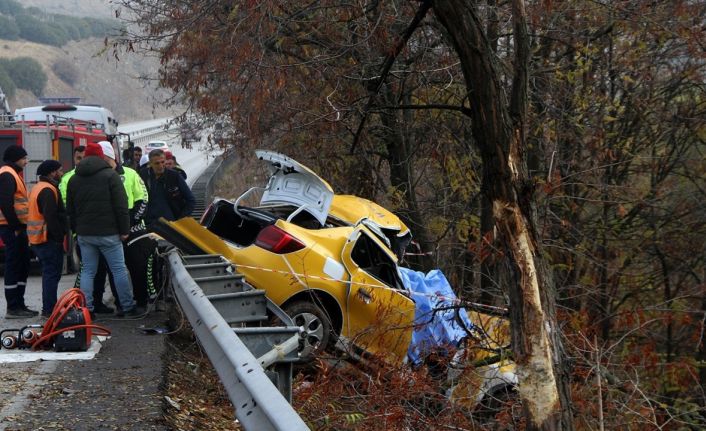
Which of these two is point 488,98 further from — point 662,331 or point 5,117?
point 5,117

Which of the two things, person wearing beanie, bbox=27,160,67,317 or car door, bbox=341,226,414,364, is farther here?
person wearing beanie, bbox=27,160,67,317

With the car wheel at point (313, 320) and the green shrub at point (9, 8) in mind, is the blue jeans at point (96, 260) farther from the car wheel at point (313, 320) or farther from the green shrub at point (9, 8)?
the green shrub at point (9, 8)

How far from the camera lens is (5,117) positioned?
1722cm

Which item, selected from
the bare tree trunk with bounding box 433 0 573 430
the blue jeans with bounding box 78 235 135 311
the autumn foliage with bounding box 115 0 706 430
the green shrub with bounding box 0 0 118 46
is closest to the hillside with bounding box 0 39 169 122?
the green shrub with bounding box 0 0 118 46

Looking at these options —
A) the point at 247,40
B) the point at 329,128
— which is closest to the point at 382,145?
the point at 329,128

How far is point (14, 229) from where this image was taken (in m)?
10.4

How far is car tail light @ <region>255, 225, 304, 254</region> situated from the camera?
28.1ft

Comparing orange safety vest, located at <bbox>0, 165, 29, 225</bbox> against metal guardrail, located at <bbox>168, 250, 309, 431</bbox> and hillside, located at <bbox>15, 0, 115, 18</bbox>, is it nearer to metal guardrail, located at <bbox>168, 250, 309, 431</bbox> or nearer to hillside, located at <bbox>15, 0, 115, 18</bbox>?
metal guardrail, located at <bbox>168, 250, 309, 431</bbox>

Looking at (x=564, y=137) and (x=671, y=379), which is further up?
(x=564, y=137)

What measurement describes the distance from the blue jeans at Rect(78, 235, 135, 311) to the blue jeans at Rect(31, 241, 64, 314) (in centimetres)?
48

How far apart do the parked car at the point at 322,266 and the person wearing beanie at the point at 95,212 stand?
634 mm

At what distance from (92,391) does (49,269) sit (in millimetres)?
3532

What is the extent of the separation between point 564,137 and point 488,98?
8.67 metres

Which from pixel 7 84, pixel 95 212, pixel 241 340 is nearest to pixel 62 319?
pixel 95 212
